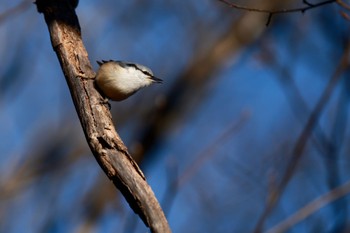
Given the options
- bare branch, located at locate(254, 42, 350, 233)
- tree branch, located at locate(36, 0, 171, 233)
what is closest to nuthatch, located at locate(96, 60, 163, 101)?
tree branch, located at locate(36, 0, 171, 233)

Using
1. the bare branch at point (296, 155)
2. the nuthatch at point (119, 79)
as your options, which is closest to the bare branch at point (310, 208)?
the bare branch at point (296, 155)

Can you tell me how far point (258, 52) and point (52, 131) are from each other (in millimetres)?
2270

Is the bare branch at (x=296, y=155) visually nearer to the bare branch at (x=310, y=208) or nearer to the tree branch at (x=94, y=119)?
the bare branch at (x=310, y=208)

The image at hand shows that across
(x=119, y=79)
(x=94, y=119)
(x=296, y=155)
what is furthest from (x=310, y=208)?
(x=119, y=79)

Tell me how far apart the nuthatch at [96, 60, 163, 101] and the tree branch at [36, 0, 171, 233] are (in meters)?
0.06

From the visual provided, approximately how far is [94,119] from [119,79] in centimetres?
45

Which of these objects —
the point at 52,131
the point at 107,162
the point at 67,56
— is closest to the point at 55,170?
the point at 52,131

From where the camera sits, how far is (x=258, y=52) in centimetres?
542

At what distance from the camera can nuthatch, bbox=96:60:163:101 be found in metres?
3.42

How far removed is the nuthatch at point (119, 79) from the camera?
342 centimetres

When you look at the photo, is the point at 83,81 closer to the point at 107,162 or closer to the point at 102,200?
the point at 107,162

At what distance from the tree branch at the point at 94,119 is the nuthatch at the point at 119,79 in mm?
63

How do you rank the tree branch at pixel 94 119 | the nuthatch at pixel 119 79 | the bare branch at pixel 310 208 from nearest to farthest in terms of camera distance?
the tree branch at pixel 94 119
the bare branch at pixel 310 208
the nuthatch at pixel 119 79

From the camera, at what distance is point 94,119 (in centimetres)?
314
